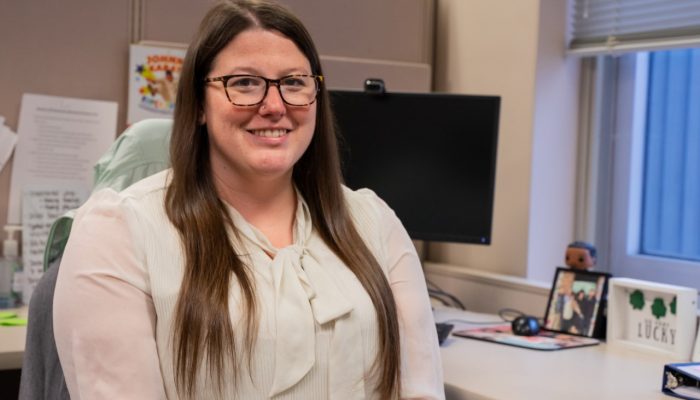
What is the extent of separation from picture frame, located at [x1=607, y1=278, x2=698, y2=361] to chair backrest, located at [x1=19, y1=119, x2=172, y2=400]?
1.04 metres

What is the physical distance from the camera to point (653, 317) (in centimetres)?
191

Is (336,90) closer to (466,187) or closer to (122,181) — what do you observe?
(466,187)

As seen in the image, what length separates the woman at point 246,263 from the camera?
1.16 meters

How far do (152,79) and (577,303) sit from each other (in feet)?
3.91

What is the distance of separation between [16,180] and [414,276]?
→ 1.21 metres

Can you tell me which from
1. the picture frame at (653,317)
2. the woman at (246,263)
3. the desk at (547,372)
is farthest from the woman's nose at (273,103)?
the picture frame at (653,317)

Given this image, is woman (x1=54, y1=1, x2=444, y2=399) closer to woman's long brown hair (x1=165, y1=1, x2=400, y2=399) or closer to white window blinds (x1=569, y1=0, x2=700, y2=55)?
woman's long brown hair (x1=165, y1=1, x2=400, y2=399)

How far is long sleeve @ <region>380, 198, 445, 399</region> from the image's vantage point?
135 centimetres

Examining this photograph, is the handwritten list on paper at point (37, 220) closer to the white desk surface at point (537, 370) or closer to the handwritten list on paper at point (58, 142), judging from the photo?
the handwritten list on paper at point (58, 142)

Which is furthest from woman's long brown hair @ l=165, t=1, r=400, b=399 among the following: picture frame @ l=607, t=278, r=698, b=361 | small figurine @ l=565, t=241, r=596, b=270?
small figurine @ l=565, t=241, r=596, b=270

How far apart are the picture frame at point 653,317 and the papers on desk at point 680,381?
27cm

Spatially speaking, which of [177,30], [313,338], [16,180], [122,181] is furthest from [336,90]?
[313,338]

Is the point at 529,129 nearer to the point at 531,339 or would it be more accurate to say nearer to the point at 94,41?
the point at 531,339

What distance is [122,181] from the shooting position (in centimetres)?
175
